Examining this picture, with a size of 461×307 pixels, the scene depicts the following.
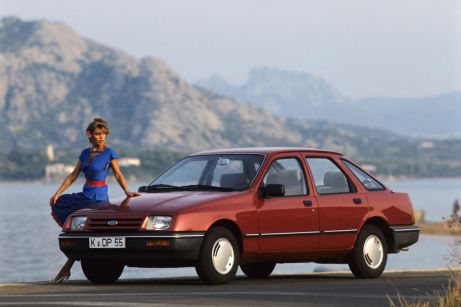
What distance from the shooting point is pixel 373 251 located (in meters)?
15.7

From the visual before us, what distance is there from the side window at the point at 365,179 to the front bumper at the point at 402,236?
583 millimetres

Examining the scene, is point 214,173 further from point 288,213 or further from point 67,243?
point 67,243

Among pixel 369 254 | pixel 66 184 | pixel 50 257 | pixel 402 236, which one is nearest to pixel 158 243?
pixel 66 184

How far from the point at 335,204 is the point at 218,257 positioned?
2171 millimetres

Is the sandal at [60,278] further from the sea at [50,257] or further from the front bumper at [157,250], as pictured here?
the sea at [50,257]

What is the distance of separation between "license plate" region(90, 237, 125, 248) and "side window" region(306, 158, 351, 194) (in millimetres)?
2888

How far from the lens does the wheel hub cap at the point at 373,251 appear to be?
1566cm

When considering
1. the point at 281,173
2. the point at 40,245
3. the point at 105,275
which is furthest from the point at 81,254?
the point at 40,245

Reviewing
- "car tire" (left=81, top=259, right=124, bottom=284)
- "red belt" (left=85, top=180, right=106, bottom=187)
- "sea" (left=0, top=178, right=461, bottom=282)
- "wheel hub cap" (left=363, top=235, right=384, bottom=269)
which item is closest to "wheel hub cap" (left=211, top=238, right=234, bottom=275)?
"car tire" (left=81, top=259, right=124, bottom=284)

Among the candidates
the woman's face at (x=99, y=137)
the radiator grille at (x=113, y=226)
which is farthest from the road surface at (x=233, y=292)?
the woman's face at (x=99, y=137)

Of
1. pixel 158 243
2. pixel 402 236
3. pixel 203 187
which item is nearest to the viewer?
pixel 158 243

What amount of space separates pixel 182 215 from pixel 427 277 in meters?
3.84

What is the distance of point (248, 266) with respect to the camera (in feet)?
53.5

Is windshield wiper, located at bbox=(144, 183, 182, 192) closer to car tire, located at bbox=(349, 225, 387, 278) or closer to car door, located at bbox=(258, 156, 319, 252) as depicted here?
car door, located at bbox=(258, 156, 319, 252)
